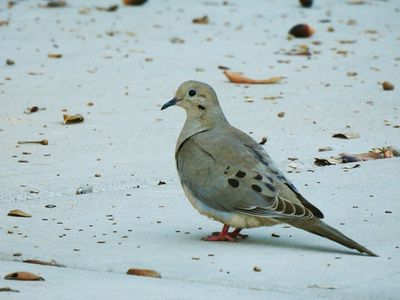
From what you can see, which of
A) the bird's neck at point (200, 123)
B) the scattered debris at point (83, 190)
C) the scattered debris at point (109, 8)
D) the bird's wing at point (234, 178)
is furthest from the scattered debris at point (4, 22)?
the bird's wing at point (234, 178)

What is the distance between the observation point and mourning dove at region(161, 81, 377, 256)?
504 centimetres

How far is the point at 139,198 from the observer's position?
6078 mm

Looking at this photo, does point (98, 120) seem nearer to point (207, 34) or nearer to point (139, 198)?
point (139, 198)

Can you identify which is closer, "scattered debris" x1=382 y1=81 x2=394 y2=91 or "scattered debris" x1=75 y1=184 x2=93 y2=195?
"scattered debris" x1=75 y1=184 x2=93 y2=195

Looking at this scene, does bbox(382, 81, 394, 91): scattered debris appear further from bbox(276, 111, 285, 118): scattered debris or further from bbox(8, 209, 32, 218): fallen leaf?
bbox(8, 209, 32, 218): fallen leaf

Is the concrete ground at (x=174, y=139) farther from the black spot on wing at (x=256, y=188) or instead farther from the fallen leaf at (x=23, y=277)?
the black spot on wing at (x=256, y=188)

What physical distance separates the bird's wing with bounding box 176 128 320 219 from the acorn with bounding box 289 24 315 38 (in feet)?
19.2

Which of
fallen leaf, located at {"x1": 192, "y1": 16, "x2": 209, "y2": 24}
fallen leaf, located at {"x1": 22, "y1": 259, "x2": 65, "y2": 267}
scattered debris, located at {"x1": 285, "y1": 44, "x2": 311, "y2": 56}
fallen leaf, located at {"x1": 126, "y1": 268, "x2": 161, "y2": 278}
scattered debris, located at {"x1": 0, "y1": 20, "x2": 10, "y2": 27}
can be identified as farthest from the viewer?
fallen leaf, located at {"x1": 192, "y1": 16, "x2": 209, "y2": 24}

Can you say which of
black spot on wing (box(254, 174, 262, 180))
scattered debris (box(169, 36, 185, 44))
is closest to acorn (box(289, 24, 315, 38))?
scattered debris (box(169, 36, 185, 44))

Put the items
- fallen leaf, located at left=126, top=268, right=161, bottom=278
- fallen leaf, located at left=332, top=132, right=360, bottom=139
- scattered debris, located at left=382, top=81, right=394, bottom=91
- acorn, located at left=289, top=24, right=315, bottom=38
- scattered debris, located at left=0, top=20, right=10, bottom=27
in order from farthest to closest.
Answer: scattered debris, located at left=0, top=20, right=10, bottom=27, acorn, located at left=289, top=24, right=315, bottom=38, scattered debris, located at left=382, top=81, right=394, bottom=91, fallen leaf, located at left=332, top=132, right=360, bottom=139, fallen leaf, located at left=126, top=268, right=161, bottom=278

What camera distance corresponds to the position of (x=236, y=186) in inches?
205

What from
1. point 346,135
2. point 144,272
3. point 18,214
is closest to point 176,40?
point 346,135

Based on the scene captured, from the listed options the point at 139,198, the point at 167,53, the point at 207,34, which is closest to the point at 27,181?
the point at 139,198

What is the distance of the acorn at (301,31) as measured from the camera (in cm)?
1118
